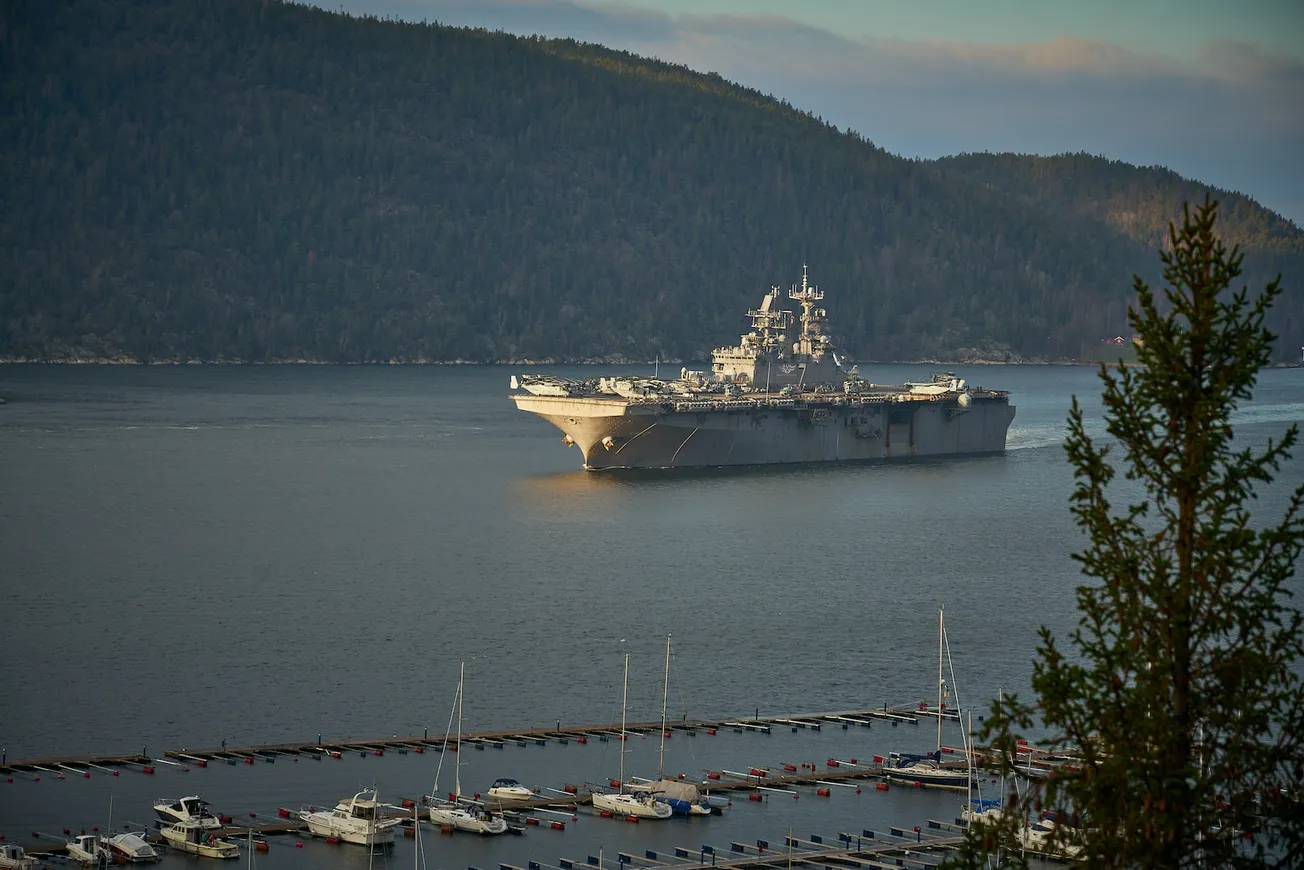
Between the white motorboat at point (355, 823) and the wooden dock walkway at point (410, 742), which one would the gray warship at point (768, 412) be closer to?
the wooden dock walkway at point (410, 742)

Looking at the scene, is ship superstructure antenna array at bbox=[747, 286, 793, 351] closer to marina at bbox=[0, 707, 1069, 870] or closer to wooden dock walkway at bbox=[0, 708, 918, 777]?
wooden dock walkway at bbox=[0, 708, 918, 777]

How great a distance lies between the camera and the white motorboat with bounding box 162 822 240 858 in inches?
1005

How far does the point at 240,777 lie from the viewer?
29.9 metres

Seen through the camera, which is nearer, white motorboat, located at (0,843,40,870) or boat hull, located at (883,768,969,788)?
white motorboat, located at (0,843,40,870)

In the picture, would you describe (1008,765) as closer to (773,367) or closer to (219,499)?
(219,499)

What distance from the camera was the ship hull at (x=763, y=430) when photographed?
71.0m

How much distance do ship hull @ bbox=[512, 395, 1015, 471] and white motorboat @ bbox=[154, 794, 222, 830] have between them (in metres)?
42.7

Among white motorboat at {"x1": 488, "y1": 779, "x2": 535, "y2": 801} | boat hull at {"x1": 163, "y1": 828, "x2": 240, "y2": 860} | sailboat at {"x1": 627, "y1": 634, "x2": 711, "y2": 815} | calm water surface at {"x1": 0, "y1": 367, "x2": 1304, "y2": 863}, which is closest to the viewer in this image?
boat hull at {"x1": 163, "y1": 828, "x2": 240, "y2": 860}

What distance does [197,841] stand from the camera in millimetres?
25844

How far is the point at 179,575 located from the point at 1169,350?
4363 centimetres

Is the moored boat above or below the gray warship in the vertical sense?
below

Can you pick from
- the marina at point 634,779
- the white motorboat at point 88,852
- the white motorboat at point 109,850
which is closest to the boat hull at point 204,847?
the marina at point 634,779

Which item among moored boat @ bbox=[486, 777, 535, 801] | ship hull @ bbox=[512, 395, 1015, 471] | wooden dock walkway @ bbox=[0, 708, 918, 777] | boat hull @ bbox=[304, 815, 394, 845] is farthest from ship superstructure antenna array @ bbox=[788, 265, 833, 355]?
boat hull @ bbox=[304, 815, 394, 845]

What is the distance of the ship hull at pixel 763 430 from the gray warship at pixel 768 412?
49 mm
